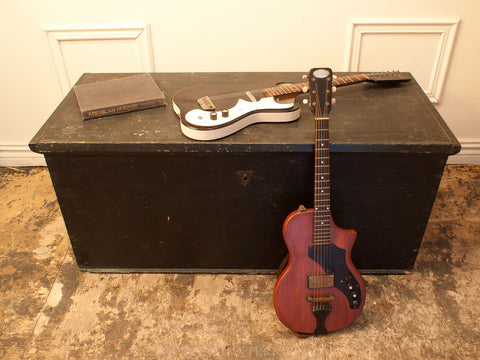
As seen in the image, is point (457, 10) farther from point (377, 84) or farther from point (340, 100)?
point (340, 100)

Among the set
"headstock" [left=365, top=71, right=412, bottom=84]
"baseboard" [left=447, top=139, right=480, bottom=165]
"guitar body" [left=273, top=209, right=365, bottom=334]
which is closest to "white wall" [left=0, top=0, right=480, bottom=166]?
"baseboard" [left=447, top=139, right=480, bottom=165]

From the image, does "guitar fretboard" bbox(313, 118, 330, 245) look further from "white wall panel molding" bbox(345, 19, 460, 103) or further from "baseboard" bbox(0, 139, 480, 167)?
"baseboard" bbox(0, 139, 480, 167)

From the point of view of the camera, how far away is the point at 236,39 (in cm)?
169

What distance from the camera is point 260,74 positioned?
1536 millimetres

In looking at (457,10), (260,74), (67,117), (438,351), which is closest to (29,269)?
(67,117)

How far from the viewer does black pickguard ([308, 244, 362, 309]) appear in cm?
115

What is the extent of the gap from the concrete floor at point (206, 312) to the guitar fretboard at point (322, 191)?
1.07 ft

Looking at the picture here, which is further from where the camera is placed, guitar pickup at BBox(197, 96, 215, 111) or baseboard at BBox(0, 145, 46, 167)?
baseboard at BBox(0, 145, 46, 167)

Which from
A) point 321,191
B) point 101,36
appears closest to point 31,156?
point 101,36

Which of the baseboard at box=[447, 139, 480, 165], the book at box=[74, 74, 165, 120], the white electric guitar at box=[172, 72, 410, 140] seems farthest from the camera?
the baseboard at box=[447, 139, 480, 165]

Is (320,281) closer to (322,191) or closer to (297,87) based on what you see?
(322,191)

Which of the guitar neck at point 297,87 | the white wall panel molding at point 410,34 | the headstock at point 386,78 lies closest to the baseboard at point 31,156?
the white wall panel molding at point 410,34

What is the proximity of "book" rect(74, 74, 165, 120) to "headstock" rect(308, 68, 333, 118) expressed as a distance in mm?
495

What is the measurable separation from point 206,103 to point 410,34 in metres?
0.95
